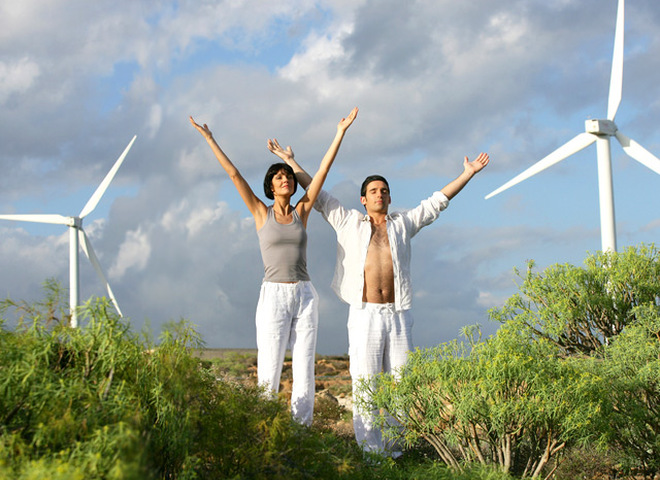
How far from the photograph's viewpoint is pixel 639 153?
21.1 m

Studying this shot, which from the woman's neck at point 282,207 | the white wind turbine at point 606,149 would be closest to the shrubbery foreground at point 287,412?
the woman's neck at point 282,207

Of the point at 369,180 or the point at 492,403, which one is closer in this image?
the point at 492,403

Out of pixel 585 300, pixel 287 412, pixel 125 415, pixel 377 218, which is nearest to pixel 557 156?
pixel 585 300

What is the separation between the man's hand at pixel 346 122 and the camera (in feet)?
32.5

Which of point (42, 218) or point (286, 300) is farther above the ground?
point (42, 218)

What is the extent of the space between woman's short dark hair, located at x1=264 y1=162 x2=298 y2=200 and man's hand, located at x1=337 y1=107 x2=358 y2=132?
101 centimetres

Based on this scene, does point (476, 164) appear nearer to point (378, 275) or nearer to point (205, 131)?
point (378, 275)

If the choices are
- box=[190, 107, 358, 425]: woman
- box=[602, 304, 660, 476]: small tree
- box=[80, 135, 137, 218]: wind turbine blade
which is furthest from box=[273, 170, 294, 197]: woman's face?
box=[80, 135, 137, 218]: wind turbine blade

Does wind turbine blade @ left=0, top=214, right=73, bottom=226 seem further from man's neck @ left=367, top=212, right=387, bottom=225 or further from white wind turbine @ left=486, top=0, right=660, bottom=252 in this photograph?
man's neck @ left=367, top=212, right=387, bottom=225

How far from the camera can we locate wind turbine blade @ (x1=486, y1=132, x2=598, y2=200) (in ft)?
68.8

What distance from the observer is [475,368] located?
839cm

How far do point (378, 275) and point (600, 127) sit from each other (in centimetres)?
1392

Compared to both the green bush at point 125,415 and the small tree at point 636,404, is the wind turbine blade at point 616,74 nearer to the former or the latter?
the small tree at point 636,404

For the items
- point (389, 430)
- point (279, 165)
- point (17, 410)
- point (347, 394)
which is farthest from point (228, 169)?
point (347, 394)
